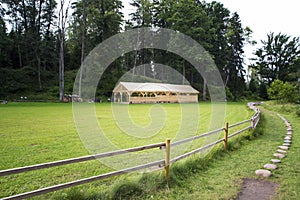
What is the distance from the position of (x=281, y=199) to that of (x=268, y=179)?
0.79 m

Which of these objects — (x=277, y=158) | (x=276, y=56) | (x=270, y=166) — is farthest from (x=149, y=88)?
(x=276, y=56)

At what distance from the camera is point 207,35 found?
32.8 m

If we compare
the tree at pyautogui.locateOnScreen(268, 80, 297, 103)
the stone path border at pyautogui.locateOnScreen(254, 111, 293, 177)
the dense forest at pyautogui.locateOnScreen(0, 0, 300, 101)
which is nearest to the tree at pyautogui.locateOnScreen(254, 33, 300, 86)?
the dense forest at pyautogui.locateOnScreen(0, 0, 300, 101)

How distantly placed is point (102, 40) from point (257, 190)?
30444 mm

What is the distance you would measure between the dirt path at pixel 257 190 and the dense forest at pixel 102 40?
20.6 metres

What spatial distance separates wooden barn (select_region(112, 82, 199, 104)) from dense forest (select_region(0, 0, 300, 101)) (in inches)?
150

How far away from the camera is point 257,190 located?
11.4ft

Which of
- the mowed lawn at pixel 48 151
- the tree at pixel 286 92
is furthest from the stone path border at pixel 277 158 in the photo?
the tree at pixel 286 92

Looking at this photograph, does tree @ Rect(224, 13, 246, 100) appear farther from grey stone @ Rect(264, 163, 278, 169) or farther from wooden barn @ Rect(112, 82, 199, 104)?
grey stone @ Rect(264, 163, 278, 169)

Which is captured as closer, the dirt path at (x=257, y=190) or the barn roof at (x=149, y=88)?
the dirt path at (x=257, y=190)

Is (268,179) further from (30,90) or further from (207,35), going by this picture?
(207,35)

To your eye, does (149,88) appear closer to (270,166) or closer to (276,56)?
(270,166)

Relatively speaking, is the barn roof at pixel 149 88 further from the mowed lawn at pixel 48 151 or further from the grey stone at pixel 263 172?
the grey stone at pixel 263 172

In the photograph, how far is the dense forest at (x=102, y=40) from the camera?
82.5ft
